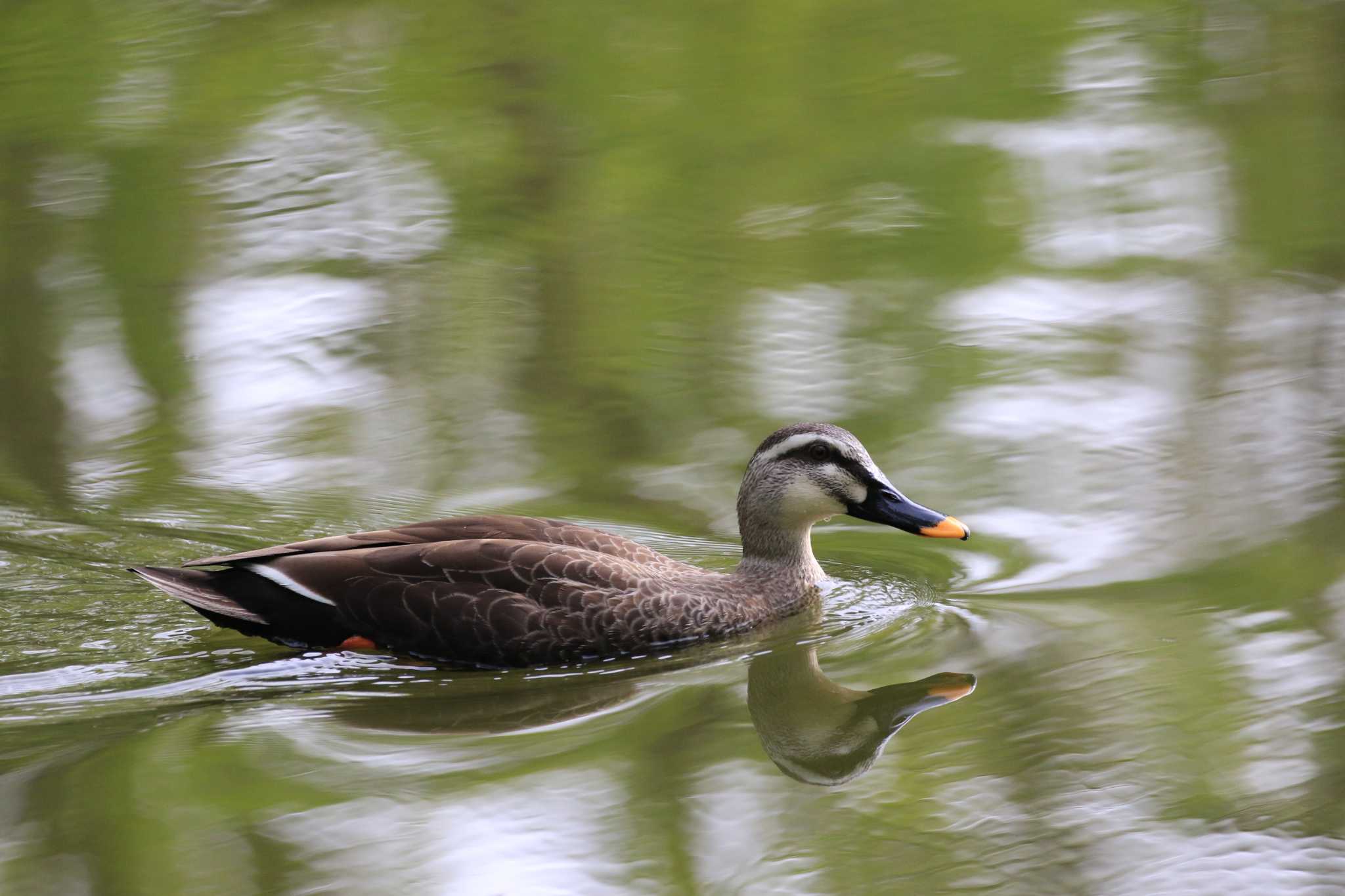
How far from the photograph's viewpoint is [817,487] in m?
8.21

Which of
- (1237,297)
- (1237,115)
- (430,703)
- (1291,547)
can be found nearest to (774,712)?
(430,703)

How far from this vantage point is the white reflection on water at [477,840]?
5.60m

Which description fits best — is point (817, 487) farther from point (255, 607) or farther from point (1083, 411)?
point (255, 607)

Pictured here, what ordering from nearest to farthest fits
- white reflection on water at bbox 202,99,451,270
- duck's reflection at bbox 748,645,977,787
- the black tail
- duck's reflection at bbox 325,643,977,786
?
1. duck's reflection at bbox 748,645,977,787
2. duck's reflection at bbox 325,643,977,786
3. the black tail
4. white reflection on water at bbox 202,99,451,270

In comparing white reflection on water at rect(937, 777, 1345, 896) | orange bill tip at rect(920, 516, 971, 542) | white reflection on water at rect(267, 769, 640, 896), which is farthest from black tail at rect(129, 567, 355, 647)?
white reflection on water at rect(937, 777, 1345, 896)

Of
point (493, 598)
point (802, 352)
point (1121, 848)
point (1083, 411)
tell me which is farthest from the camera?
point (802, 352)

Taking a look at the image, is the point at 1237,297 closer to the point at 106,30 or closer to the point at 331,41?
the point at 331,41

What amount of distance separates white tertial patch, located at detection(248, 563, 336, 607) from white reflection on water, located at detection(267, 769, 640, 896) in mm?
1744

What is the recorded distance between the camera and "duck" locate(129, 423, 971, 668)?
7582 mm

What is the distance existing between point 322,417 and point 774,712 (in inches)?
173

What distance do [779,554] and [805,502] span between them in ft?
0.92

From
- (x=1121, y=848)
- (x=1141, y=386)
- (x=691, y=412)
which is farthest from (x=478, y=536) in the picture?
(x=1141, y=386)

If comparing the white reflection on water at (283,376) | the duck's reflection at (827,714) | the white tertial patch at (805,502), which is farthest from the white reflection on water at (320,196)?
the duck's reflection at (827,714)

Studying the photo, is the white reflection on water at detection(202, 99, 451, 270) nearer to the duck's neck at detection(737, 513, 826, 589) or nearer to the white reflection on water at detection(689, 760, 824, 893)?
the duck's neck at detection(737, 513, 826, 589)
